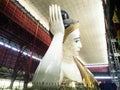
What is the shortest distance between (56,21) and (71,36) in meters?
0.22

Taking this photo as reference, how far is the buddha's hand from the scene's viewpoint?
4.88 feet

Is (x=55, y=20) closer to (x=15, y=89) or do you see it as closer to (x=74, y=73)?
(x=74, y=73)

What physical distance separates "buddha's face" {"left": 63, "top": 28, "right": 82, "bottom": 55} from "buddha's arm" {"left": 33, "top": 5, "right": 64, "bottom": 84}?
0.16 meters

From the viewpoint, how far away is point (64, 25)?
61.7 inches

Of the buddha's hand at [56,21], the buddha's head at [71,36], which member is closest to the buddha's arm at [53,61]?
the buddha's hand at [56,21]

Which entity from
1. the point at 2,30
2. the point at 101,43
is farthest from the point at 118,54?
the point at 101,43

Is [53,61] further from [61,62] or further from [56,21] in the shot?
[56,21]

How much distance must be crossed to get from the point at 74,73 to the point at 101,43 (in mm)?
7767

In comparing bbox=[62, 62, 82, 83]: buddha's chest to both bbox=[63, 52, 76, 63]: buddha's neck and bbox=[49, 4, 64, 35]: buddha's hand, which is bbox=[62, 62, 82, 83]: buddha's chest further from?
bbox=[49, 4, 64, 35]: buddha's hand

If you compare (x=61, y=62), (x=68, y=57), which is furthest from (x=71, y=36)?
(x=61, y=62)

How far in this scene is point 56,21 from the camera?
1.50 meters

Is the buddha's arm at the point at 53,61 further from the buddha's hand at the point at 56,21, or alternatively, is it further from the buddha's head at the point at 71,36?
the buddha's head at the point at 71,36

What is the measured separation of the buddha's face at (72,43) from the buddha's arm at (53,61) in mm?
160

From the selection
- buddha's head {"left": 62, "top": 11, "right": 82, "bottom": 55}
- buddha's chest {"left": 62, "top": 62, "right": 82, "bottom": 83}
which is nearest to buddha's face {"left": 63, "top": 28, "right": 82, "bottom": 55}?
buddha's head {"left": 62, "top": 11, "right": 82, "bottom": 55}
